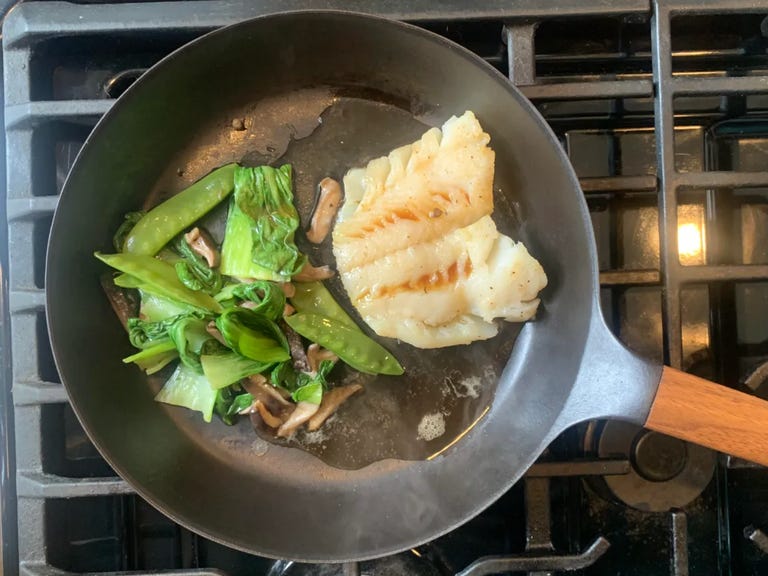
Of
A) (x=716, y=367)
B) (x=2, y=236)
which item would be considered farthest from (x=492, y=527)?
(x=2, y=236)

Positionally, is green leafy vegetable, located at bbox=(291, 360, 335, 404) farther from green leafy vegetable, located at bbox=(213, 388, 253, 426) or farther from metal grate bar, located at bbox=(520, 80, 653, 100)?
metal grate bar, located at bbox=(520, 80, 653, 100)

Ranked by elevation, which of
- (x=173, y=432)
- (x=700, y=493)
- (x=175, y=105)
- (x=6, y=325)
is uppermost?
(x=175, y=105)

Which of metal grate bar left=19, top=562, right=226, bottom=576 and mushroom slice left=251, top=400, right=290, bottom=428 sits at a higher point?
mushroom slice left=251, top=400, right=290, bottom=428

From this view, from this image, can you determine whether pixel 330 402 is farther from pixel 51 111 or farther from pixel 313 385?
pixel 51 111

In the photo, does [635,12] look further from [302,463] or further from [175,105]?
[302,463]

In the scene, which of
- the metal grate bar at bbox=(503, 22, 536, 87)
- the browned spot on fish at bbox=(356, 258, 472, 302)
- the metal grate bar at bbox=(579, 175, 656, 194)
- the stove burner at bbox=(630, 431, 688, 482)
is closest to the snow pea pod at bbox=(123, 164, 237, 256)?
the browned spot on fish at bbox=(356, 258, 472, 302)

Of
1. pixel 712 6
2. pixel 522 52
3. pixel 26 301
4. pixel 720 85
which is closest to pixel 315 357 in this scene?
pixel 26 301

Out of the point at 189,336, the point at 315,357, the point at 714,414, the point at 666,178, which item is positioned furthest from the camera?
the point at 315,357
